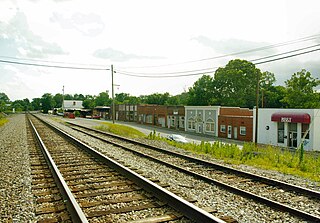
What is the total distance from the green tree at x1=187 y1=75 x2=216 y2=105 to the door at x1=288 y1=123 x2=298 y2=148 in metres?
34.0

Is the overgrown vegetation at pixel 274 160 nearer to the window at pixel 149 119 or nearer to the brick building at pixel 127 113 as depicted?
the window at pixel 149 119

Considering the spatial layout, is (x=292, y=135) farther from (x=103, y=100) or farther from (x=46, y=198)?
(x=103, y=100)

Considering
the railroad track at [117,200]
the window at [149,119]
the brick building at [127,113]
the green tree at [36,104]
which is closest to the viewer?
the railroad track at [117,200]

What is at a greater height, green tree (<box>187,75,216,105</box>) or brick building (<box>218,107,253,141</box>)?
green tree (<box>187,75,216,105</box>)

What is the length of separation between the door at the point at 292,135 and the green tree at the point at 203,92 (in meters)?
34.0

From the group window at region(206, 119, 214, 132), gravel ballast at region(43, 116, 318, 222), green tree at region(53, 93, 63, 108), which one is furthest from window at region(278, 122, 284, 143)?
green tree at region(53, 93, 63, 108)

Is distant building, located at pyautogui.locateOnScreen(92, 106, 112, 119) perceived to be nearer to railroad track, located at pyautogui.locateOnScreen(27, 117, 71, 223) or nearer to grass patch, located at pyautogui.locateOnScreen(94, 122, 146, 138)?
grass patch, located at pyautogui.locateOnScreen(94, 122, 146, 138)

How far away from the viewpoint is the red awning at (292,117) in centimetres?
3083

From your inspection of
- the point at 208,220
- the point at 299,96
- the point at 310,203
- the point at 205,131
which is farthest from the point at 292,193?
the point at 299,96

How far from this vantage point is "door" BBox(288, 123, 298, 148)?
32737mm

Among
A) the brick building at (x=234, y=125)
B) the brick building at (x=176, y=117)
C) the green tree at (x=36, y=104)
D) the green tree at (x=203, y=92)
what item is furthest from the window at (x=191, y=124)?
the green tree at (x=36, y=104)

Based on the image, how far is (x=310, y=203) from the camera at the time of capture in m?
6.12

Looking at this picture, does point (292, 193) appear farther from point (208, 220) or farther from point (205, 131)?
point (205, 131)

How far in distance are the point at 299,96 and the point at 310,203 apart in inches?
1928
